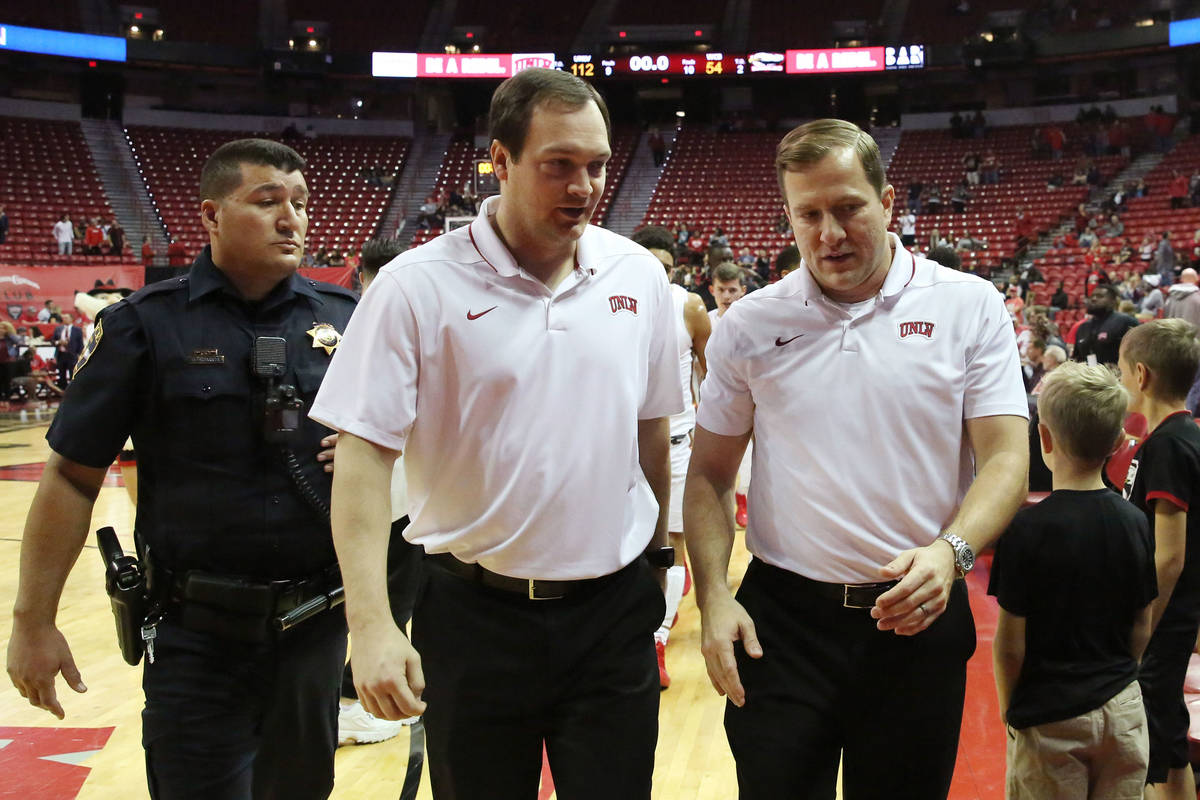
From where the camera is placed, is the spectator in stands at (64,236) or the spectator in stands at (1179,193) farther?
the spectator in stands at (64,236)

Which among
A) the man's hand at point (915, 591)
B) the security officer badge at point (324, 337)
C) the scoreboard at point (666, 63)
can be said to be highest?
the scoreboard at point (666, 63)

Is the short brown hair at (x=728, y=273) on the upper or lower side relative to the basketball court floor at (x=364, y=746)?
upper

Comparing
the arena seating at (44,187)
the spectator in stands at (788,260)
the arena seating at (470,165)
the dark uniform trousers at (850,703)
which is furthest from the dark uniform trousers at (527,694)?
the arena seating at (470,165)

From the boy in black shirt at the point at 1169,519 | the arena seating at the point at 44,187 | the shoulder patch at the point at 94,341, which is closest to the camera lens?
the shoulder patch at the point at 94,341

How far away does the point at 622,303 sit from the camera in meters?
2.08

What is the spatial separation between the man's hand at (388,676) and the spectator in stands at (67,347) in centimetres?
1562

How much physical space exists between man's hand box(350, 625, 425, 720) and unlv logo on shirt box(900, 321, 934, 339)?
3.67ft

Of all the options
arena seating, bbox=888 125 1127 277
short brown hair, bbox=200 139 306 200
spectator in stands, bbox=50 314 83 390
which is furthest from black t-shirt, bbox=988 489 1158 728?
arena seating, bbox=888 125 1127 277

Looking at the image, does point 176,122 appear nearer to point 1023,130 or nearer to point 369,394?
point 1023,130

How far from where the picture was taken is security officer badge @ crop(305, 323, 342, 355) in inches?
102

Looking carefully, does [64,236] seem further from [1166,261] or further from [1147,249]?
[1147,249]

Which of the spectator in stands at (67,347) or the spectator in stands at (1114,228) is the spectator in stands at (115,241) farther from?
the spectator in stands at (1114,228)

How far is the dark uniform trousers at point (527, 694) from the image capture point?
1941 mm

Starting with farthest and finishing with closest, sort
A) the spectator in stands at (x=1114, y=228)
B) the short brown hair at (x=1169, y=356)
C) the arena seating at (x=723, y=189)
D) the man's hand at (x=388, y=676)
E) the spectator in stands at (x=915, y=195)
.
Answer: the arena seating at (x=723, y=189) < the spectator in stands at (x=915, y=195) < the spectator in stands at (x=1114, y=228) < the short brown hair at (x=1169, y=356) < the man's hand at (x=388, y=676)
